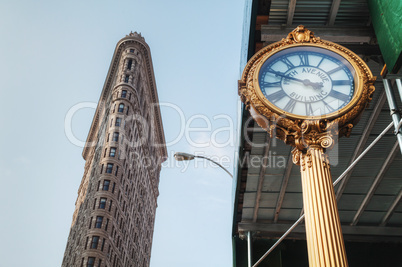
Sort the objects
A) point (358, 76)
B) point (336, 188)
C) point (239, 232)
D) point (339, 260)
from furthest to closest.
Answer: point (239, 232)
point (336, 188)
point (358, 76)
point (339, 260)

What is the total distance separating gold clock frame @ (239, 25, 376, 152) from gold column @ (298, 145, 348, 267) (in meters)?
0.19

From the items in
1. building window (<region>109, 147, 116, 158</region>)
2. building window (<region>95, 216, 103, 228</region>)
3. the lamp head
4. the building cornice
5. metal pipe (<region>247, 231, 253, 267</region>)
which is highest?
the building cornice

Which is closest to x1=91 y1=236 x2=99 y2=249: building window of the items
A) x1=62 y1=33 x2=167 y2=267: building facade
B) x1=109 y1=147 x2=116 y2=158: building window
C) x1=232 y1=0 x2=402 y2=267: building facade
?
x1=62 y1=33 x2=167 y2=267: building facade

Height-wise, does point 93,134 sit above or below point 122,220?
above

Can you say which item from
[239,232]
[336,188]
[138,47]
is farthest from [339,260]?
[138,47]

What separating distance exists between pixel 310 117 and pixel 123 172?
74.3 m

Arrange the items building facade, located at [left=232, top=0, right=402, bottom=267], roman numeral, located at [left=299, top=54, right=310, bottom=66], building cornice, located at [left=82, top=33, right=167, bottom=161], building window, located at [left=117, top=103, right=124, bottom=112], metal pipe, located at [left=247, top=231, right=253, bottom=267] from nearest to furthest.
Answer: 1. roman numeral, located at [left=299, top=54, right=310, bottom=66]
2. building facade, located at [left=232, top=0, right=402, bottom=267]
3. metal pipe, located at [left=247, top=231, right=253, bottom=267]
4. building window, located at [left=117, top=103, right=124, bottom=112]
5. building cornice, located at [left=82, top=33, right=167, bottom=161]

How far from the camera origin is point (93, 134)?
355ft

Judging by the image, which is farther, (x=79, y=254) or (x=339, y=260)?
(x=79, y=254)

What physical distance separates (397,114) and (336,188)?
7.85 metres

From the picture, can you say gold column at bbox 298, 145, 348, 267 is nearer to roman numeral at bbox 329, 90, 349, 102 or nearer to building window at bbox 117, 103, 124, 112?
roman numeral at bbox 329, 90, 349, 102

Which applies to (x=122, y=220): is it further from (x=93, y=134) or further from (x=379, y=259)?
(x=379, y=259)

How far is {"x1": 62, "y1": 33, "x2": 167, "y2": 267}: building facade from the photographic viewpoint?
69.1 meters

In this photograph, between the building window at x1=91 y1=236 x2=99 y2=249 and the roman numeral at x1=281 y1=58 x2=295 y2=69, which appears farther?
the building window at x1=91 y1=236 x2=99 y2=249
